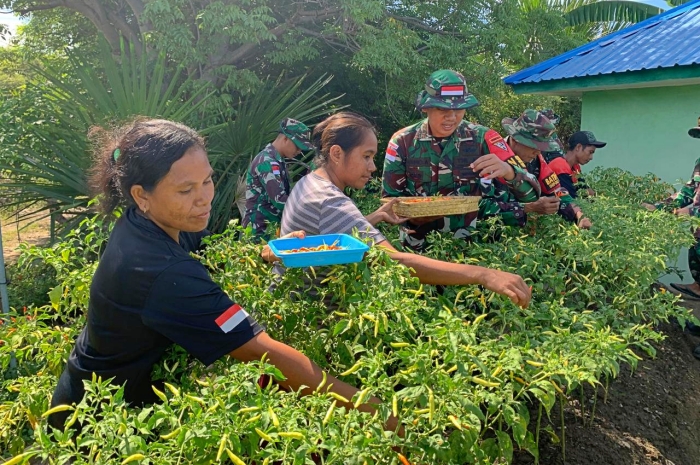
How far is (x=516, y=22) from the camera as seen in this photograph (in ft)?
26.1

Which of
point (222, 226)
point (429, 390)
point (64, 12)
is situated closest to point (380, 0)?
point (222, 226)

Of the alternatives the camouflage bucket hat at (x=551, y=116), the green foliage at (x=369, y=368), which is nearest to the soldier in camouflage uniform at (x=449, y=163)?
the green foliage at (x=369, y=368)

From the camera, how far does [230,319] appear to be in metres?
1.36

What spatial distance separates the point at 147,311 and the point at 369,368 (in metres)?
0.56

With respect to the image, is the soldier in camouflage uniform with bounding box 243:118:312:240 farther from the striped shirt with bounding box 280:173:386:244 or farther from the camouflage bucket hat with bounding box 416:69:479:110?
the striped shirt with bounding box 280:173:386:244

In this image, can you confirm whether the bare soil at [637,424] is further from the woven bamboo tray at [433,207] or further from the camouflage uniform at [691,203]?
the camouflage uniform at [691,203]

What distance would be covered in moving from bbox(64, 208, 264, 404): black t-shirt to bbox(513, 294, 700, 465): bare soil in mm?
1392

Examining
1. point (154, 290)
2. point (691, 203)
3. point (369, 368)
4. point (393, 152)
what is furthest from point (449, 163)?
point (691, 203)

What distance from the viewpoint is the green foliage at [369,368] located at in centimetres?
111

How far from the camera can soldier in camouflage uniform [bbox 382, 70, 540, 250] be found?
124 inches

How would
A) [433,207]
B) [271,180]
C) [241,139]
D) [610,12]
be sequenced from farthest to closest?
[610,12] → [241,139] → [271,180] → [433,207]

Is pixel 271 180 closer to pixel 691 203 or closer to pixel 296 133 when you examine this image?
pixel 296 133

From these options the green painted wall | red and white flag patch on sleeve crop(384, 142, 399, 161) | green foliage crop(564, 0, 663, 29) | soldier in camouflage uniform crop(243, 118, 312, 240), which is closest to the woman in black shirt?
red and white flag patch on sleeve crop(384, 142, 399, 161)

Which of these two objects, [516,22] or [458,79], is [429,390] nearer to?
[458,79]
